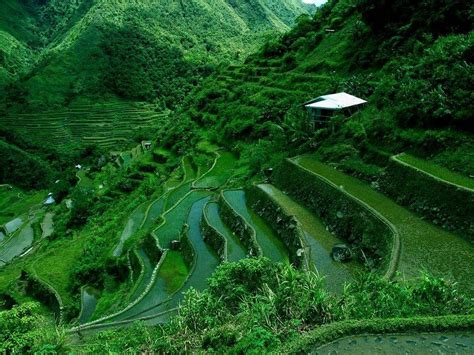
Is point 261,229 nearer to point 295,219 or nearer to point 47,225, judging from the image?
point 295,219

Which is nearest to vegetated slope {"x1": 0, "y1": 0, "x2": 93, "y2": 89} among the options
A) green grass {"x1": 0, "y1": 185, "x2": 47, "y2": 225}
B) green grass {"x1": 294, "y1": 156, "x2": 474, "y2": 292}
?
green grass {"x1": 0, "y1": 185, "x2": 47, "y2": 225}

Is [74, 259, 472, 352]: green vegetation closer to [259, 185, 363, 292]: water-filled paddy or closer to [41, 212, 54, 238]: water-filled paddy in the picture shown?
[259, 185, 363, 292]: water-filled paddy

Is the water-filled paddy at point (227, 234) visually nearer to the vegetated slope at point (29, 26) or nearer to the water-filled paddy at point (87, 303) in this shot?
the water-filled paddy at point (87, 303)

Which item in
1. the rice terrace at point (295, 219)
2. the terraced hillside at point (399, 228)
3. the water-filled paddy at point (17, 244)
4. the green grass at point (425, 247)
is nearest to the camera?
the rice terrace at point (295, 219)

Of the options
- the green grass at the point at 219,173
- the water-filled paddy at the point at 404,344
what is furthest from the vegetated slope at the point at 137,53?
the water-filled paddy at the point at 404,344

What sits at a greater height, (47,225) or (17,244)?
(47,225)

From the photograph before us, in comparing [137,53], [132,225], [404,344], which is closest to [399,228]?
[404,344]

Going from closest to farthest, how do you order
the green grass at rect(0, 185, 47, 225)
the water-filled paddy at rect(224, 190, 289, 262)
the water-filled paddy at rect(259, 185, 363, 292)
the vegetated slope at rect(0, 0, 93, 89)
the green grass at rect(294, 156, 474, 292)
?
1. the green grass at rect(294, 156, 474, 292)
2. the water-filled paddy at rect(259, 185, 363, 292)
3. the water-filled paddy at rect(224, 190, 289, 262)
4. the green grass at rect(0, 185, 47, 225)
5. the vegetated slope at rect(0, 0, 93, 89)
